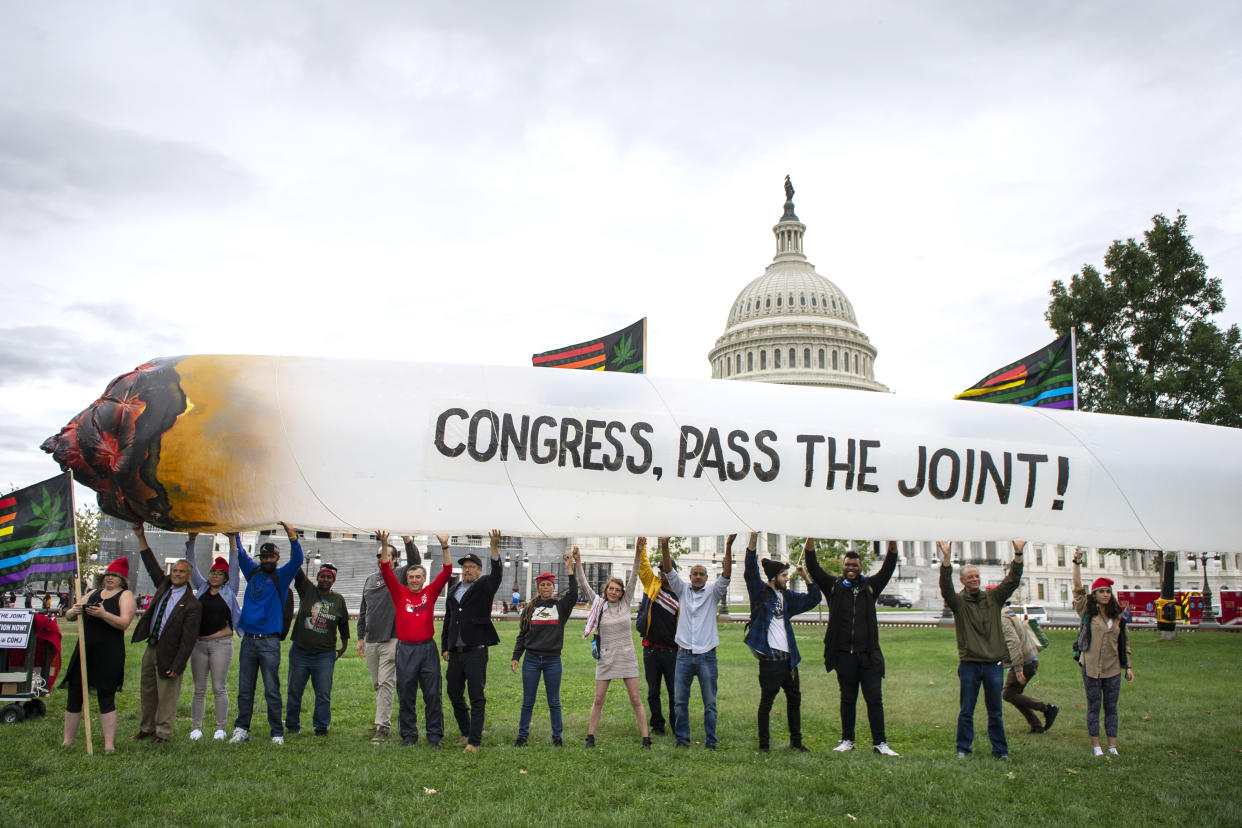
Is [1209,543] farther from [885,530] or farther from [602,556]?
[602,556]

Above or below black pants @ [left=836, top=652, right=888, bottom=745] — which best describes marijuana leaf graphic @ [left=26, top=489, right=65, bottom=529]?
above

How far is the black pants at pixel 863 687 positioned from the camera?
8.93 metres

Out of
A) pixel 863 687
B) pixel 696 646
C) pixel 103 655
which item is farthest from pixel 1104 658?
pixel 103 655

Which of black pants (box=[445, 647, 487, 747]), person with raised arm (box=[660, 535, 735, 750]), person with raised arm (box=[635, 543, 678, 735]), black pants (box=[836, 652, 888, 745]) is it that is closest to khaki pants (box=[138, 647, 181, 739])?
black pants (box=[445, 647, 487, 747])

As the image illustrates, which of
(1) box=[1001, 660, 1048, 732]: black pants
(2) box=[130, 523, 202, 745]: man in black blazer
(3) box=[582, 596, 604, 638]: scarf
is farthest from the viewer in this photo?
(1) box=[1001, 660, 1048, 732]: black pants

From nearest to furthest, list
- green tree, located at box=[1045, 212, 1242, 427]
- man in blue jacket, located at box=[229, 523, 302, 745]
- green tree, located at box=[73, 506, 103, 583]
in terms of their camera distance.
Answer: man in blue jacket, located at box=[229, 523, 302, 745] < green tree, located at box=[1045, 212, 1242, 427] < green tree, located at box=[73, 506, 103, 583]

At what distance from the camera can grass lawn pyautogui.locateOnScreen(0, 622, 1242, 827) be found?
6449 millimetres

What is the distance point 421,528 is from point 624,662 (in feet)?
9.82

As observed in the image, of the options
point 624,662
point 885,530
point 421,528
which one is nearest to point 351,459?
point 421,528

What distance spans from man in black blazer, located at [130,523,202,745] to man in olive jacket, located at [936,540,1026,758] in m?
7.27

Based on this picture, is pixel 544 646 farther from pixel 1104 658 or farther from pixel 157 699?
pixel 1104 658

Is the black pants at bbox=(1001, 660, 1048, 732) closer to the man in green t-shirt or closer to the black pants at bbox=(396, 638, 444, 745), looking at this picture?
the black pants at bbox=(396, 638, 444, 745)

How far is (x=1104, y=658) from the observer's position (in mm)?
9383

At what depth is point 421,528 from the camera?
23.7 ft
